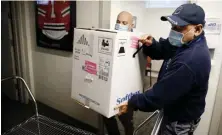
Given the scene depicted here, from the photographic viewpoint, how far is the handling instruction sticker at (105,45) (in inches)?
43.6

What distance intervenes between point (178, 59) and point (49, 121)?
1060 mm

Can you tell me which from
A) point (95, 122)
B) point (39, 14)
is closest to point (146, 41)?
point (95, 122)

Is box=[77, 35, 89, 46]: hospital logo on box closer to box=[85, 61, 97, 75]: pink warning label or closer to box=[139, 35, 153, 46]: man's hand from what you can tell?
box=[85, 61, 97, 75]: pink warning label

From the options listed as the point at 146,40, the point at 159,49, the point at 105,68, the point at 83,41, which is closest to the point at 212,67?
the point at 159,49

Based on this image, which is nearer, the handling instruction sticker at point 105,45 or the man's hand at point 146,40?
the handling instruction sticker at point 105,45

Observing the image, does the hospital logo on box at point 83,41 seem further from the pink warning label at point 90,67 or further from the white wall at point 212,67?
the white wall at point 212,67

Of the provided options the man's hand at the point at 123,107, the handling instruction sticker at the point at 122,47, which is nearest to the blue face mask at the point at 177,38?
the handling instruction sticker at the point at 122,47

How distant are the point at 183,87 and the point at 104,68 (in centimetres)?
46

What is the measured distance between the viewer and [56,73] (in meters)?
2.46

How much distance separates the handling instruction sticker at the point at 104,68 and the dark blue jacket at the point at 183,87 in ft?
0.76

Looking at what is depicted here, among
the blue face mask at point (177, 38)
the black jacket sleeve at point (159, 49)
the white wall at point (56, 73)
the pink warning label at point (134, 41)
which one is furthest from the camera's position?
the white wall at point (56, 73)

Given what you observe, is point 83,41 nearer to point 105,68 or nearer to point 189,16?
point 105,68

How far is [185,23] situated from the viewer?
1.04 m

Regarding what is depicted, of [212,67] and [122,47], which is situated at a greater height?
[122,47]
